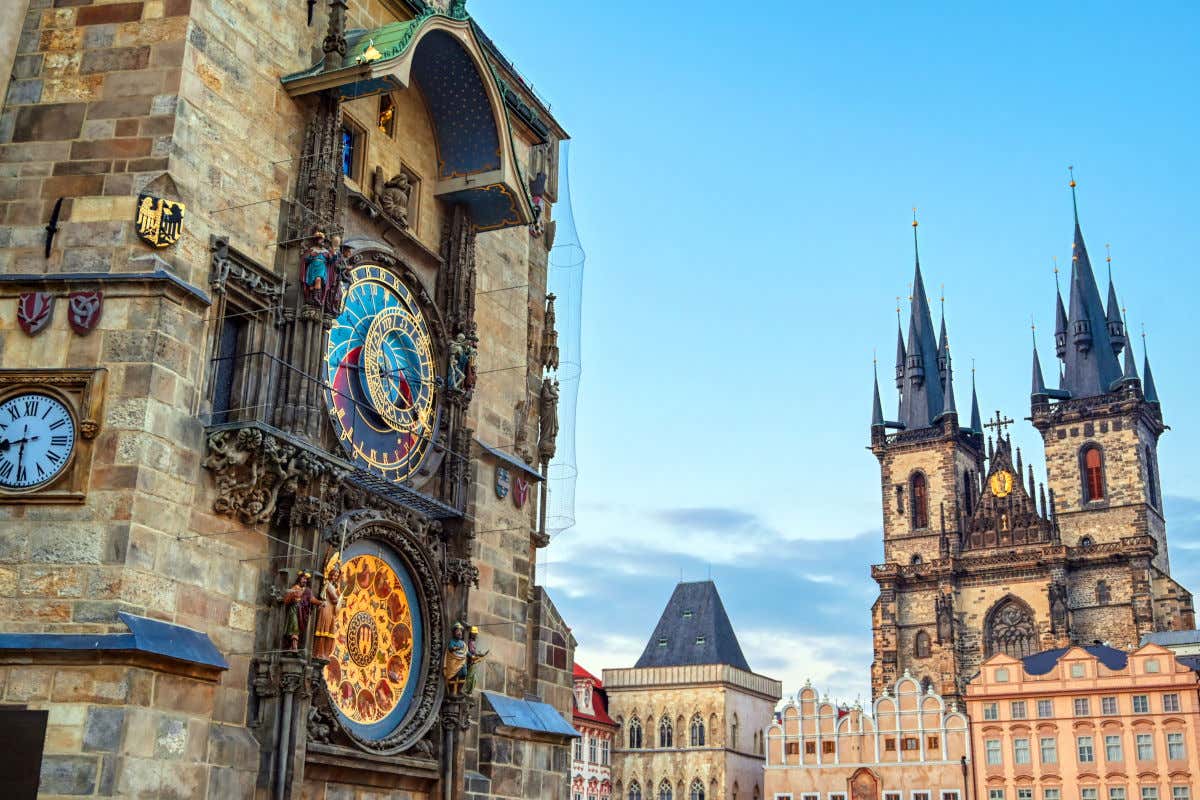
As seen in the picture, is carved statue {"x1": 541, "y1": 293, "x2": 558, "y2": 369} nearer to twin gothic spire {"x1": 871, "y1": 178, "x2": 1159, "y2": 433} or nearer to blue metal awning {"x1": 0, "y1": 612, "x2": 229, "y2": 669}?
blue metal awning {"x1": 0, "y1": 612, "x2": 229, "y2": 669}

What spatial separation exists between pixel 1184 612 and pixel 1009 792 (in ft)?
65.6

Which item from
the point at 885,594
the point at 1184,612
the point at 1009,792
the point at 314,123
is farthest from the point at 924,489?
the point at 314,123

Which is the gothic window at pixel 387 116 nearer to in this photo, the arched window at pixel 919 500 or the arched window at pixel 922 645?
the arched window at pixel 922 645

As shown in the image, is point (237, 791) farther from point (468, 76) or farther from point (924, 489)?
point (924, 489)

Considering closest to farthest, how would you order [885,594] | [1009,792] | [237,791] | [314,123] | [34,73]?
[237,791], [34,73], [314,123], [1009,792], [885,594]

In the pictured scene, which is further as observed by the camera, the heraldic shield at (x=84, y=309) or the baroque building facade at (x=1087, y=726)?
the baroque building facade at (x=1087, y=726)

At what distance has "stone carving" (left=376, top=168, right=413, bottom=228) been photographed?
14.0 metres

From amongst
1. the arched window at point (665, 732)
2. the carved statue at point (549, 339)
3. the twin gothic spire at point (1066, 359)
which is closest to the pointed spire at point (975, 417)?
the twin gothic spire at point (1066, 359)

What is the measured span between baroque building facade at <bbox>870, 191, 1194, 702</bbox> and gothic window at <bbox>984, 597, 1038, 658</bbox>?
0.08 m

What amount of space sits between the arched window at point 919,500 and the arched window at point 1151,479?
12.7 meters

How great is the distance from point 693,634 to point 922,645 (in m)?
13.5

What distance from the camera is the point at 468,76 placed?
580 inches

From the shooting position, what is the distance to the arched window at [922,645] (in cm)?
7425

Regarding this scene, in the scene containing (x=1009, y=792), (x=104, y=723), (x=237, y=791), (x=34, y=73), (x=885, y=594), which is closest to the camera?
(x=104, y=723)
